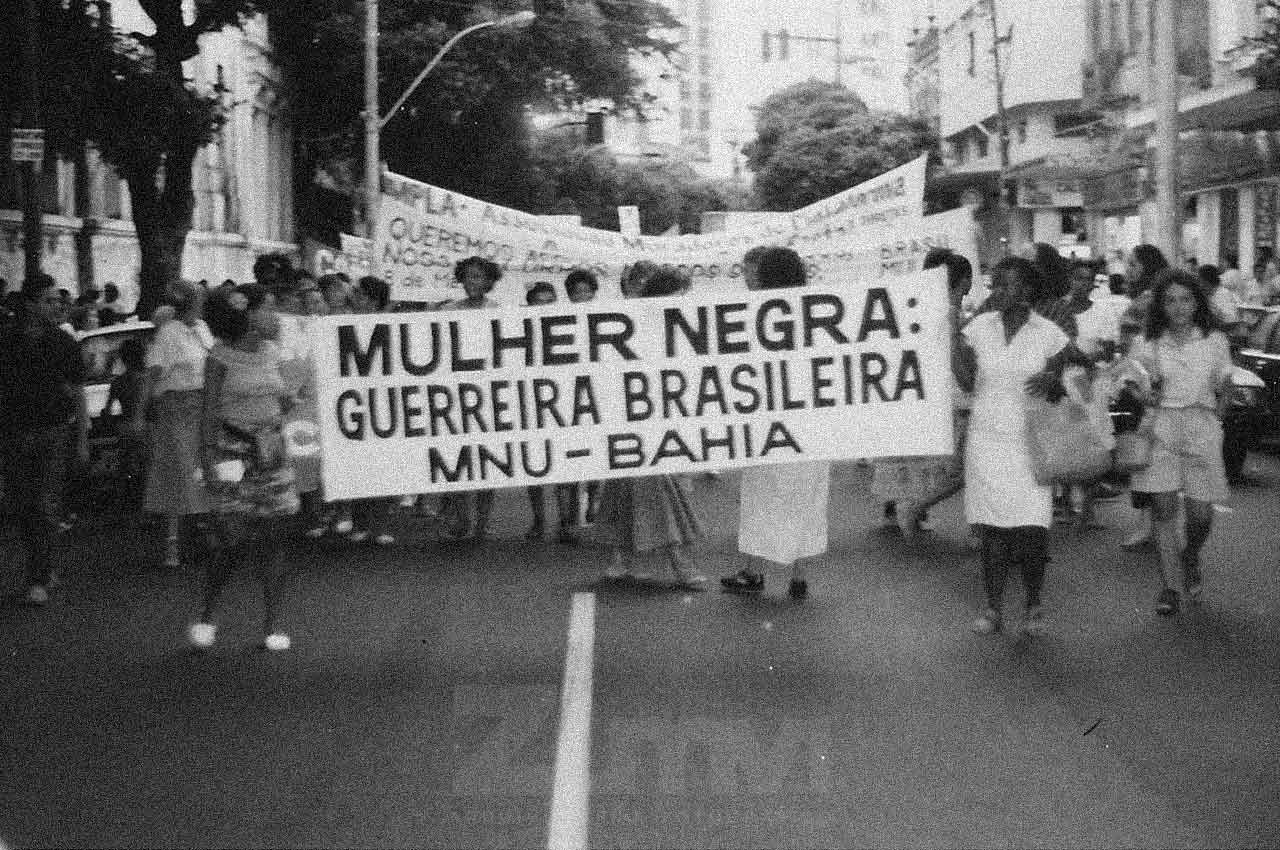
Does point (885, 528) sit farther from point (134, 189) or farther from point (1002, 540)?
point (134, 189)

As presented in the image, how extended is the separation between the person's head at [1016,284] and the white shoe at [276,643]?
353cm

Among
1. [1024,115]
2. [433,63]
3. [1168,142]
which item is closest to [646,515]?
[1168,142]

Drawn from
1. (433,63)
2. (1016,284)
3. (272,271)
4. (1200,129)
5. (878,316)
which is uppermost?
(433,63)

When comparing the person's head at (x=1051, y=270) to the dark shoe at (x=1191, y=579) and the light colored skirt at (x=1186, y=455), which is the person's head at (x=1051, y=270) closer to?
the light colored skirt at (x=1186, y=455)

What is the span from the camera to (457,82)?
152 feet

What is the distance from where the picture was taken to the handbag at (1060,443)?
9.27 m

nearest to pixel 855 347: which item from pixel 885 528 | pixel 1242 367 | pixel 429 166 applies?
pixel 885 528

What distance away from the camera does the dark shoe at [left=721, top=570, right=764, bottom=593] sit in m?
10.7

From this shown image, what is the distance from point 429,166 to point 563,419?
42.3 metres

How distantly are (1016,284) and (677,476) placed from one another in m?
3.01

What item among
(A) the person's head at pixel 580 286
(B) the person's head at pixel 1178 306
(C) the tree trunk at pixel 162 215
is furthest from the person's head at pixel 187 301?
(C) the tree trunk at pixel 162 215

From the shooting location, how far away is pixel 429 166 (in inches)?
2013

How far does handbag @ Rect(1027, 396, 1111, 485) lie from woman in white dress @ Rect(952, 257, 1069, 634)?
0.16 feet

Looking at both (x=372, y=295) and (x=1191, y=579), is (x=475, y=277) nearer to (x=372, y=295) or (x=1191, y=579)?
(x=372, y=295)
